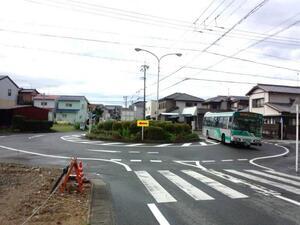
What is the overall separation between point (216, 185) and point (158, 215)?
Answer: 4035 mm

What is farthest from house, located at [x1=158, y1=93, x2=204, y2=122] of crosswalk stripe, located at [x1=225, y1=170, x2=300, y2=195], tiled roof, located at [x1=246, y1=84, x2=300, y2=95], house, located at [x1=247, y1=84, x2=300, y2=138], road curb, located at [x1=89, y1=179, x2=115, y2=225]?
road curb, located at [x1=89, y1=179, x2=115, y2=225]

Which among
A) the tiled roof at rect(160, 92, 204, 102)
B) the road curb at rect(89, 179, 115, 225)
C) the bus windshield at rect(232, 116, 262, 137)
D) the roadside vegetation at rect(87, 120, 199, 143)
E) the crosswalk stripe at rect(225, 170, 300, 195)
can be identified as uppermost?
the tiled roof at rect(160, 92, 204, 102)

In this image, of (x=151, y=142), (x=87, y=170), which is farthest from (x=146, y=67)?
(x=87, y=170)

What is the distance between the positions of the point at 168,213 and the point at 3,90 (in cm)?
5718

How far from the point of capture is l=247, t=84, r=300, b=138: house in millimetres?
42281

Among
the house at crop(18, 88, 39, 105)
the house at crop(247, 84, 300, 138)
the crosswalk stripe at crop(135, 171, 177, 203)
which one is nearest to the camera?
the crosswalk stripe at crop(135, 171, 177, 203)

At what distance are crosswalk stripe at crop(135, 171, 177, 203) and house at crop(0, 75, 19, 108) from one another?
166 feet

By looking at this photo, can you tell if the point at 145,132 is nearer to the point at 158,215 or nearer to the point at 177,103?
the point at 158,215

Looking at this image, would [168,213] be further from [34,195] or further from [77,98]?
[77,98]

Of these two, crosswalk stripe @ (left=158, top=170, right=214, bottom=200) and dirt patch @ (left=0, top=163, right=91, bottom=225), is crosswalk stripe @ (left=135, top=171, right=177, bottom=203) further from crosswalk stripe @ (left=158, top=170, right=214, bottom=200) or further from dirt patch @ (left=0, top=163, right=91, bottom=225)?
dirt patch @ (left=0, top=163, right=91, bottom=225)

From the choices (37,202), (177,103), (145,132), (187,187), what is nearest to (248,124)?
(145,132)

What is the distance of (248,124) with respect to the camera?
27734 mm

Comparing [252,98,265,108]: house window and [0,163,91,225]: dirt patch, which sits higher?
[252,98,265,108]: house window

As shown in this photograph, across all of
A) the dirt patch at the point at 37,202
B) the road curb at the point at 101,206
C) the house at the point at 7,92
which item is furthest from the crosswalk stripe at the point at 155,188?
the house at the point at 7,92
